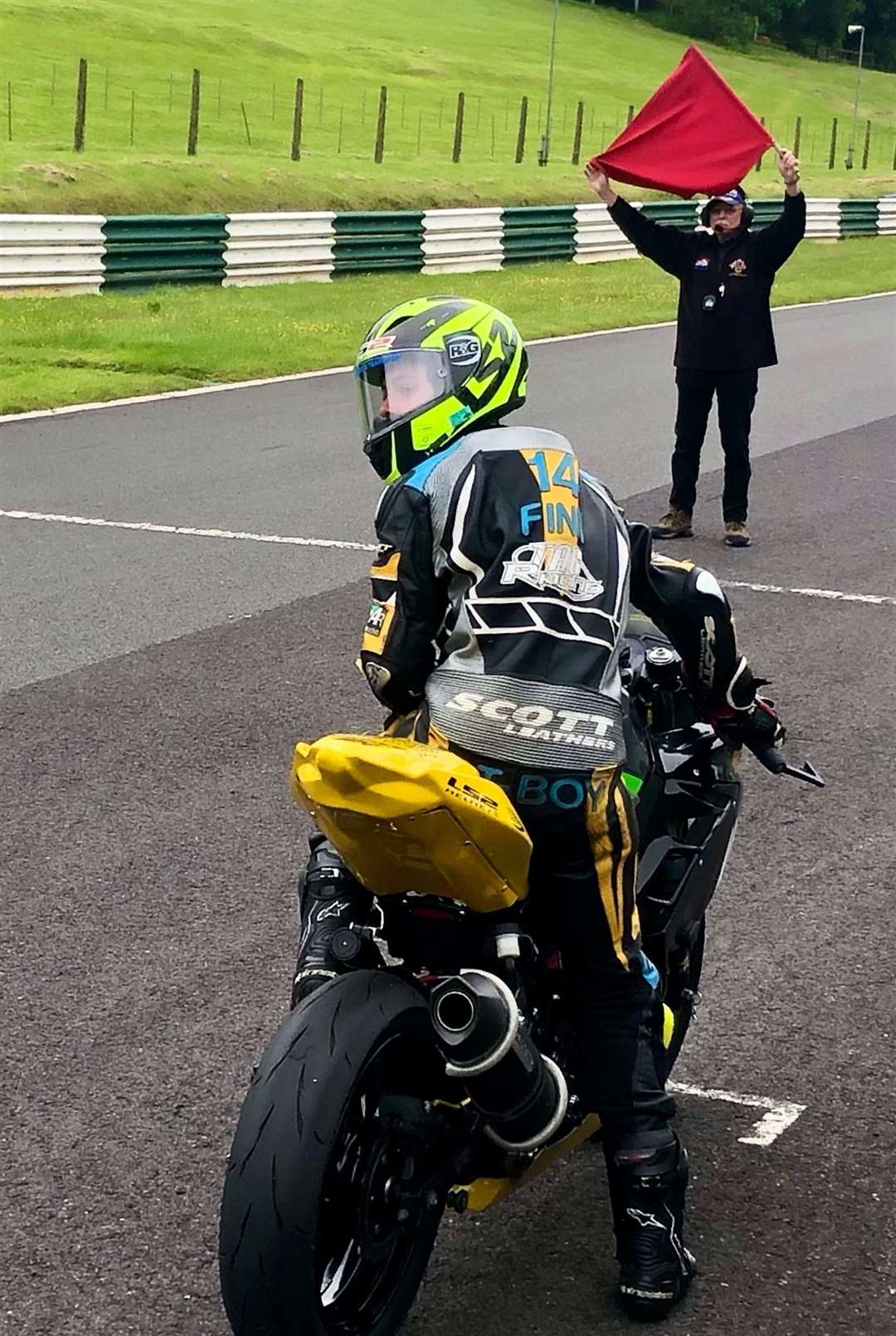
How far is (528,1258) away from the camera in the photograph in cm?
344

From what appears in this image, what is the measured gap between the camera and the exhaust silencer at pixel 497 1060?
2916 millimetres

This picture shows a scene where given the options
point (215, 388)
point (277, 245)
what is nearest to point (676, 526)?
point (215, 388)

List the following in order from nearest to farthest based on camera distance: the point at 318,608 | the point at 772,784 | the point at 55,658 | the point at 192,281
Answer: the point at 772,784, the point at 55,658, the point at 318,608, the point at 192,281

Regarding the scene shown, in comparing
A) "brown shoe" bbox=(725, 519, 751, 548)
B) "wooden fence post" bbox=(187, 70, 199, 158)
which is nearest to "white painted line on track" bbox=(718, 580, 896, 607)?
"brown shoe" bbox=(725, 519, 751, 548)

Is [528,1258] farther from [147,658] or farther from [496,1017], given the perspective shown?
[147,658]

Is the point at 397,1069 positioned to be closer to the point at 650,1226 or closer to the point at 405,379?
the point at 650,1226

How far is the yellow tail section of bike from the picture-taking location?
9.12 feet

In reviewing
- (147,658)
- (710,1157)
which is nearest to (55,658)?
(147,658)

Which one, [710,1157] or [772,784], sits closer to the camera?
[710,1157]

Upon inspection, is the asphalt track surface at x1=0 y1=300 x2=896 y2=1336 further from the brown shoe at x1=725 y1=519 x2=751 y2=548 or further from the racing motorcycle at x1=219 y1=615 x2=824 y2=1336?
the racing motorcycle at x1=219 y1=615 x2=824 y2=1336

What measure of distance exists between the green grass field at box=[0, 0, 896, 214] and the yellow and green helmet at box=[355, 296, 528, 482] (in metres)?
22.4

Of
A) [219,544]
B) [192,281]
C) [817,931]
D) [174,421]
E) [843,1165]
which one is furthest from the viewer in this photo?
[192,281]

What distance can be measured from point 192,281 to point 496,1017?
20.1 meters

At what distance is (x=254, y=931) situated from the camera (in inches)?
193
